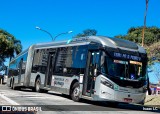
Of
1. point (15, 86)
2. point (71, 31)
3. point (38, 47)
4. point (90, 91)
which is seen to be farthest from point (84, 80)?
point (71, 31)

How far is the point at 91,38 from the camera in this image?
18.5 meters

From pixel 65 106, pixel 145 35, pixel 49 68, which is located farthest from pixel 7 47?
pixel 65 106

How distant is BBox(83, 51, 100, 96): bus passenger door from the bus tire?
32.0 inches

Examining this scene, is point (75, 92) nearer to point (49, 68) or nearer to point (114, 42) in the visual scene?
point (114, 42)

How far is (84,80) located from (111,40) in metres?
2.21

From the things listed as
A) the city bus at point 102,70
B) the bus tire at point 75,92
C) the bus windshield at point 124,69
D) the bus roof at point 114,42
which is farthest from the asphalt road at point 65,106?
the bus roof at point 114,42

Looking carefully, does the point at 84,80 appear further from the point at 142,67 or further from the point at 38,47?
the point at 38,47

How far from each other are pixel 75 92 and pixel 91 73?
69.8 inches

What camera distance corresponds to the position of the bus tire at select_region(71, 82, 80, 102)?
1850 cm

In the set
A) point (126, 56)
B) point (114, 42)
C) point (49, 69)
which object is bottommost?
point (49, 69)

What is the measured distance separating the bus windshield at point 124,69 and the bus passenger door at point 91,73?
0.66 m

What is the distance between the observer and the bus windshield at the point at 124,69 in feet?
55.2

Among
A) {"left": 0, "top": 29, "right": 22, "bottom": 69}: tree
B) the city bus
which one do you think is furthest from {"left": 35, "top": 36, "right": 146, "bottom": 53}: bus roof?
{"left": 0, "top": 29, "right": 22, "bottom": 69}: tree

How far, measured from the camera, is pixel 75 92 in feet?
61.6
